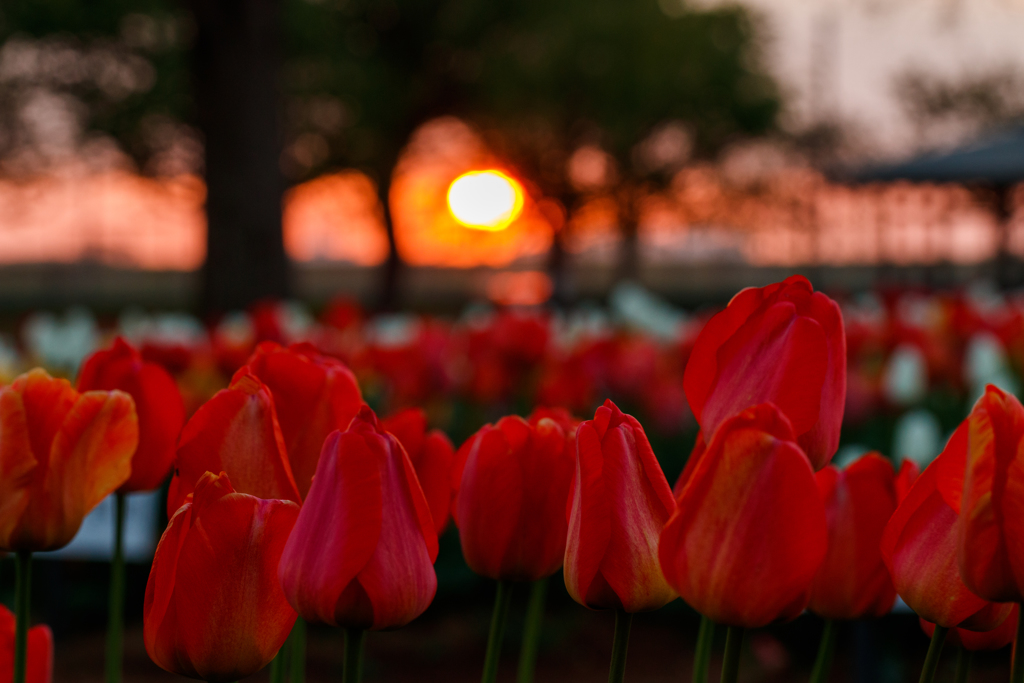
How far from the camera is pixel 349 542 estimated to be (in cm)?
61

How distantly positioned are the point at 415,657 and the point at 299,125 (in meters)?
18.5

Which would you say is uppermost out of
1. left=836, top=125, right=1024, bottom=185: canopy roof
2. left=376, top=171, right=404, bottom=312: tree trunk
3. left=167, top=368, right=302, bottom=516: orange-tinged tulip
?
left=836, top=125, right=1024, bottom=185: canopy roof

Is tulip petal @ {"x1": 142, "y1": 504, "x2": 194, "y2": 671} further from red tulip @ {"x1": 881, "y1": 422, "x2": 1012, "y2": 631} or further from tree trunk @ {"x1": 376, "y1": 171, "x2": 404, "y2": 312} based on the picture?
tree trunk @ {"x1": 376, "y1": 171, "x2": 404, "y2": 312}

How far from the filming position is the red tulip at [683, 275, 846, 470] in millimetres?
669

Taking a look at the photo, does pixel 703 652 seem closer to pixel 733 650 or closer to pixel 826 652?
pixel 826 652

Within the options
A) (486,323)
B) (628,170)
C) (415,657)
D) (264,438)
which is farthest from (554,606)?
(628,170)

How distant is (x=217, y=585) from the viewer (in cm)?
61

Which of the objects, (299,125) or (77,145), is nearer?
(77,145)

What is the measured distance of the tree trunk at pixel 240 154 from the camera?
565 centimetres

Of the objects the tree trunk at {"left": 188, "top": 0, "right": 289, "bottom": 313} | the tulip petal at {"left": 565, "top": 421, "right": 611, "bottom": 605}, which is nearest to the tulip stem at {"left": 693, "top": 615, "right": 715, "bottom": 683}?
the tulip petal at {"left": 565, "top": 421, "right": 611, "bottom": 605}

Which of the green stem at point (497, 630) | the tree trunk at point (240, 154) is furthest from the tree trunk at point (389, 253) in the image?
the green stem at point (497, 630)

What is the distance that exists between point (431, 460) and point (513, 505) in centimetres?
10

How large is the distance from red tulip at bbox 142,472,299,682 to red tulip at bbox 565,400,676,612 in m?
0.18

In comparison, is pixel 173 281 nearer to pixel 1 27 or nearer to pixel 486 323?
pixel 1 27
